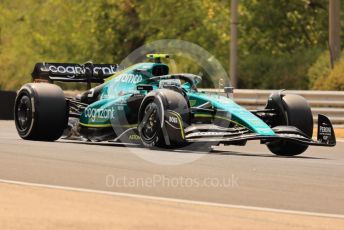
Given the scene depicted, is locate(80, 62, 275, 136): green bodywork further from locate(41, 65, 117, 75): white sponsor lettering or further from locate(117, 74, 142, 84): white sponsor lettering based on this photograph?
locate(41, 65, 117, 75): white sponsor lettering

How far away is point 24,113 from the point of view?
57.5 feet

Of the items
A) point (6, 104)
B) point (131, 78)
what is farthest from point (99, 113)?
point (6, 104)

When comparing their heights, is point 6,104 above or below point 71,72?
below

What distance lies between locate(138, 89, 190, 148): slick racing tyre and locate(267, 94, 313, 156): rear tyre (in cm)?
157

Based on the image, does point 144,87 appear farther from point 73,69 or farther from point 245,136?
point 73,69

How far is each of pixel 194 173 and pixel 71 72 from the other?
6734mm

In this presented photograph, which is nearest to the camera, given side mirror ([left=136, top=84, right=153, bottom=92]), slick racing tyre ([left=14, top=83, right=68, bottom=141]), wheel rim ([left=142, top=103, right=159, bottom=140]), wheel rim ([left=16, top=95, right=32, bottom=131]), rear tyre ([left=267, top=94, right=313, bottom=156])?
wheel rim ([left=142, top=103, right=159, bottom=140])

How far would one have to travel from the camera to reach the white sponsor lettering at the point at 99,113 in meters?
16.6

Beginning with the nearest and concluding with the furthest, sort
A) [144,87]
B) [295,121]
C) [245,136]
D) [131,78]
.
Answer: [245,136] → [295,121] → [144,87] → [131,78]

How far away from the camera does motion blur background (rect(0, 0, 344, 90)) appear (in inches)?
1421

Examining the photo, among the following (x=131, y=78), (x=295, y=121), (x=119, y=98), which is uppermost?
(x=131, y=78)

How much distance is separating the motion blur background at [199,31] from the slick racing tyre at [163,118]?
19419 millimetres

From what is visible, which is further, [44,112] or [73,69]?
[73,69]

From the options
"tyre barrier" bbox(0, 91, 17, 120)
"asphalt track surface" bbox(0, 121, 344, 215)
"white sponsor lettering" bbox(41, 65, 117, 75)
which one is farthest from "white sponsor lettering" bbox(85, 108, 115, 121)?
"tyre barrier" bbox(0, 91, 17, 120)
